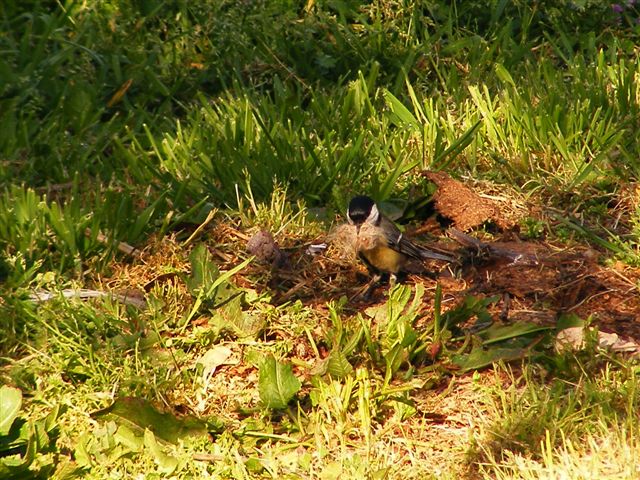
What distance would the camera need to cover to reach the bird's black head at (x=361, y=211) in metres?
4.88

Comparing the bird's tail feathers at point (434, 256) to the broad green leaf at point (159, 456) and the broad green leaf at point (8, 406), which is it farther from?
the broad green leaf at point (8, 406)

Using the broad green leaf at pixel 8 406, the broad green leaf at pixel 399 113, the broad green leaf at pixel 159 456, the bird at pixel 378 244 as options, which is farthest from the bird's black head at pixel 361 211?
the broad green leaf at pixel 8 406

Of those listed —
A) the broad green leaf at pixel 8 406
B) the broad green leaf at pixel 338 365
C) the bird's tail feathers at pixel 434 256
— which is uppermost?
the broad green leaf at pixel 8 406

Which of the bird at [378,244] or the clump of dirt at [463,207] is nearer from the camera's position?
the bird at [378,244]

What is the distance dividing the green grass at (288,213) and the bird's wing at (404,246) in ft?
0.61

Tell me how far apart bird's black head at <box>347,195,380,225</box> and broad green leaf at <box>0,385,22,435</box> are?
170cm

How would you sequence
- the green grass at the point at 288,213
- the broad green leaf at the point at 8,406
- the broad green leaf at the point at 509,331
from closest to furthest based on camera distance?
the broad green leaf at the point at 8,406, the green grass at the point at 288,213, the broad green leaf at the point at 509,331

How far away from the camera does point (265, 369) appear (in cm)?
413

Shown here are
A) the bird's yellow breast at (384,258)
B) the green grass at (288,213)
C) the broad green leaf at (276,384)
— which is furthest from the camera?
the bird's yellow breast at (384,258)

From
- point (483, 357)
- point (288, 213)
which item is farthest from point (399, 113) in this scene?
point (483, 357)

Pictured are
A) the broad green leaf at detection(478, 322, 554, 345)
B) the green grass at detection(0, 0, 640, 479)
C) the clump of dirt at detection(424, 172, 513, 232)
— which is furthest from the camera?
the clump of dirt at detection(424, 172, 513, 232)

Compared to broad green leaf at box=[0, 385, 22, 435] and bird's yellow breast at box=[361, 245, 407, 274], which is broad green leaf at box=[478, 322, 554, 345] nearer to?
bird's yellow breast at box=[361, 245, 407, 274]

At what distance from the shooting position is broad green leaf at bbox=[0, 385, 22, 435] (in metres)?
3.83

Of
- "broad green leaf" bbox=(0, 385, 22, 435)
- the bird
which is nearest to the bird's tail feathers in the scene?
the bird
